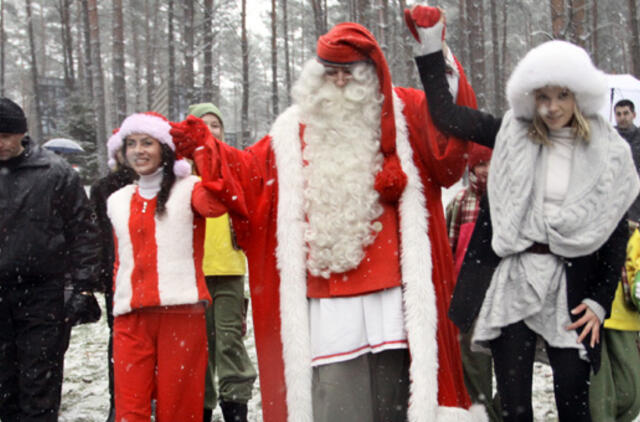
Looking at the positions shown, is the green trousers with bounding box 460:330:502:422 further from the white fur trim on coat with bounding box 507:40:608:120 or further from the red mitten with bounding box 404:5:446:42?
the red mitten with bounding box 404:5:446:42

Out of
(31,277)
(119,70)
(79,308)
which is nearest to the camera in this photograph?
(31,277)

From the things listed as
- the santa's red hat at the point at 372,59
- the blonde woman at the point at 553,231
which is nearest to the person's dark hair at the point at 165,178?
the santa's red hat at the point at 372,59

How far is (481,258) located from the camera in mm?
2789

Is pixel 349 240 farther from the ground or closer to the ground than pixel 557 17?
closer to the ground

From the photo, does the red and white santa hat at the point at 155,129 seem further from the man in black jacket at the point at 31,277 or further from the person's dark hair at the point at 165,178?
the man in black jacket at the point at 31,277

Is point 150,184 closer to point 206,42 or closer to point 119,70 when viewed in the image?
point 119,70

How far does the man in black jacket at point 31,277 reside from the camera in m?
4.02

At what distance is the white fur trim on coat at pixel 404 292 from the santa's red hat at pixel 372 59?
5 cm

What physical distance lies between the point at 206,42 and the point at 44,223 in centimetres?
1313

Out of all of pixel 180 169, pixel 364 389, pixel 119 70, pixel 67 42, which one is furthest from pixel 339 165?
pixel 67 42

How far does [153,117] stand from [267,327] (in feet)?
Result: 4.90

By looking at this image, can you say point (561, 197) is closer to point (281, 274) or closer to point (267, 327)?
point (281, 274)

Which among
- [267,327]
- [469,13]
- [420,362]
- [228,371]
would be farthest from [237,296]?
[469,13]

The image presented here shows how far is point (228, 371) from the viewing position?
4312mm
